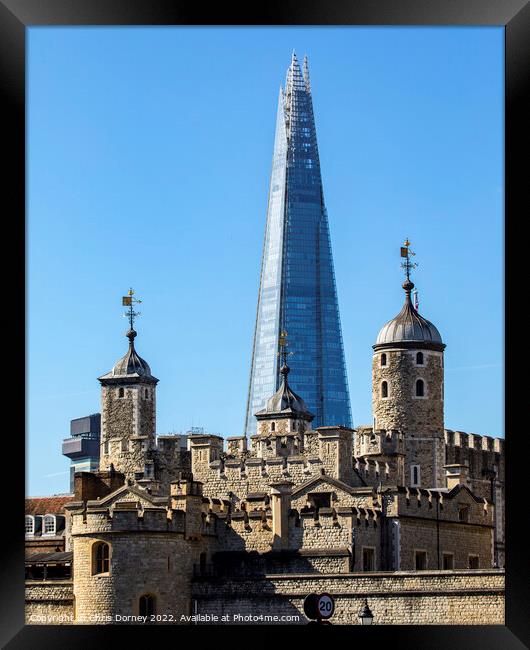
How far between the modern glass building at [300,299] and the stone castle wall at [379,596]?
12246 cm

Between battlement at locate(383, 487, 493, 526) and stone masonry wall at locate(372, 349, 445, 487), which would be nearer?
battlement at locate(383, 487, 493, 526)

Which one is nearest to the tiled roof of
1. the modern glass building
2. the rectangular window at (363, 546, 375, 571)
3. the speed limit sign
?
the rectangular window at (363, 546, 375, 571)

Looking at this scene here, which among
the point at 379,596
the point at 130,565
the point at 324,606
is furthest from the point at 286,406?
the point at 324,606

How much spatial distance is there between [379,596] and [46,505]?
83.2 ft

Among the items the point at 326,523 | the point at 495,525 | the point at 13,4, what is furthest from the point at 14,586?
the point at 495,525

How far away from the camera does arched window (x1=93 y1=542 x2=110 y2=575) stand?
5081 centimetres

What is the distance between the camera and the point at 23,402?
70.6ft

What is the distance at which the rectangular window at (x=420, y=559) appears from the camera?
180ft

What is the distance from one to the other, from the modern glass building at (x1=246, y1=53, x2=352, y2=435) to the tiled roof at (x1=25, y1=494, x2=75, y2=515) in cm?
10155

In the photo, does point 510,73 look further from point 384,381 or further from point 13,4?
point 384,381

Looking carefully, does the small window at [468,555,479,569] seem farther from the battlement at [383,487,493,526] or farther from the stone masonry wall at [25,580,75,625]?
the stone masonry wall at [25,580,75,625]

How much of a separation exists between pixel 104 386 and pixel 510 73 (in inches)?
2004

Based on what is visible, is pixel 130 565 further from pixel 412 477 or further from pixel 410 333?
pixel 410 333

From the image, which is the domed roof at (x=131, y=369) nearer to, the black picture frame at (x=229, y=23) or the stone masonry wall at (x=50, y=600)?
the stone masonry wall at (x=50, y=600)
